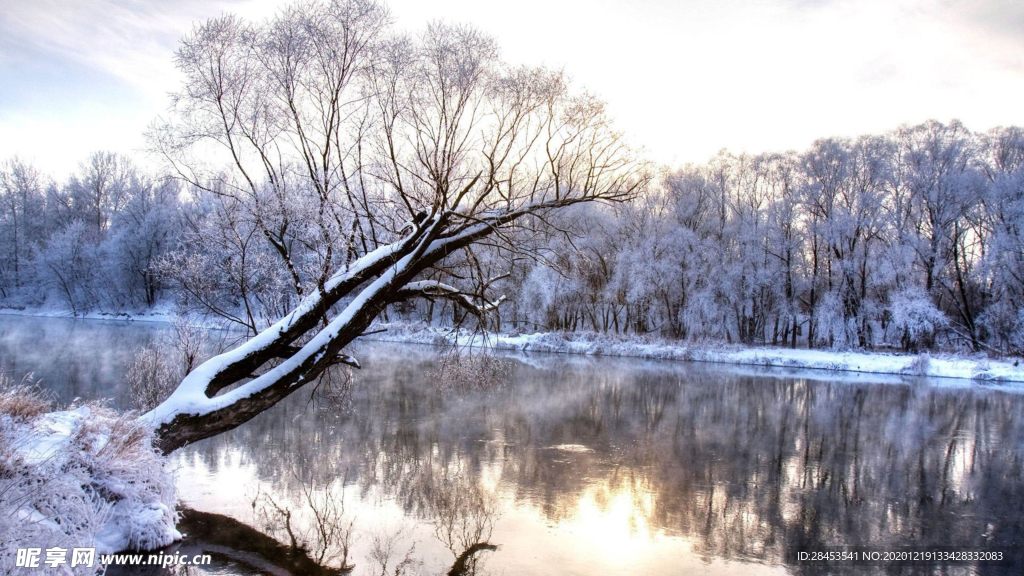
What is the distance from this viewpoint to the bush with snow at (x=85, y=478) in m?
4.85

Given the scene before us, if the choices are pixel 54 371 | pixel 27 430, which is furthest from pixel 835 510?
pixel 54 371

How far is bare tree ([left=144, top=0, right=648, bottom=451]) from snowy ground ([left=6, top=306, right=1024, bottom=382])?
13.7 m

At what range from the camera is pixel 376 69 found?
8438mm

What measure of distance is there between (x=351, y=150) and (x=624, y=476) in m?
6.62

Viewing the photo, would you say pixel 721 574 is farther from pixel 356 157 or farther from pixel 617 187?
pixel 356 157

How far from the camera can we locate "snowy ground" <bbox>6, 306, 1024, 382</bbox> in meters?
24.5

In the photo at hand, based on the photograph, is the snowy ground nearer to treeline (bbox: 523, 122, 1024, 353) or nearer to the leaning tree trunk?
treeline (bbox: 523, 122, 1024, 353)

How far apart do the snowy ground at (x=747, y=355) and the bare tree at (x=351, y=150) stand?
13695mm

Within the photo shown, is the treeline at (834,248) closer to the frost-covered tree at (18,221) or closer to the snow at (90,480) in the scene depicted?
the snow at (90,480)

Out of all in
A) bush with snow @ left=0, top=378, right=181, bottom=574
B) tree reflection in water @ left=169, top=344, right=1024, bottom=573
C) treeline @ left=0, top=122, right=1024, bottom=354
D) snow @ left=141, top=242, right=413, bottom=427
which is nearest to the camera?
bush with snow @ left=0, top=378, right=181, bottom=574

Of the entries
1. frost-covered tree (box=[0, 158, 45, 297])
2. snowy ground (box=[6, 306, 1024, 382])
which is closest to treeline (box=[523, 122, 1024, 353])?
snowy ground (box=[6, 306, 1024, 382])

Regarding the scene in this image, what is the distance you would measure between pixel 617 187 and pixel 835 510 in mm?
5548

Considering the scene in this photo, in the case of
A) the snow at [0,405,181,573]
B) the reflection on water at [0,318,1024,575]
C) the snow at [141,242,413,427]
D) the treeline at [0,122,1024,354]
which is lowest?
the reflection on water at [0,318,1024,575]

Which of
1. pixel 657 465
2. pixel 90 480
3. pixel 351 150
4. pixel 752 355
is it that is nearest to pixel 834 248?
pixel 752 355
